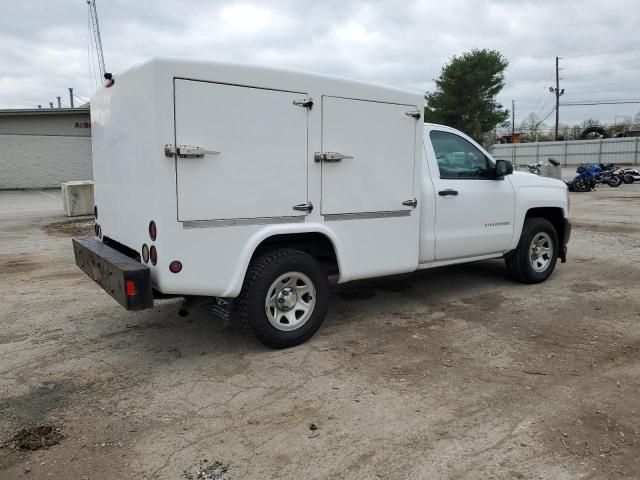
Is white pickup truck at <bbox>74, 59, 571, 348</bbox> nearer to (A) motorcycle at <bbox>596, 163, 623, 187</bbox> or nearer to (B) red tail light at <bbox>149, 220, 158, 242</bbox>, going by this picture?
(B) red tail light at <bbox>149, 220, 158, 242</bbox>

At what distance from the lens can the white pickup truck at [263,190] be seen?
392 cm

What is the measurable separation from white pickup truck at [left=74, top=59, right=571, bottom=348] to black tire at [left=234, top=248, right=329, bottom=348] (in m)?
0.01

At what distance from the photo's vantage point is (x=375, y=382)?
3992mm

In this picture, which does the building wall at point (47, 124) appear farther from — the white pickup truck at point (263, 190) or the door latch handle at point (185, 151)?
the door latch handle at point (185, 151)

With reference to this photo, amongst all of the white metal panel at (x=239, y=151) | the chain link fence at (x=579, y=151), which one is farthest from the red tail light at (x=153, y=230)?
the chain link fence at (x=579, y=151)

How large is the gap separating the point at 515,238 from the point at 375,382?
343cm

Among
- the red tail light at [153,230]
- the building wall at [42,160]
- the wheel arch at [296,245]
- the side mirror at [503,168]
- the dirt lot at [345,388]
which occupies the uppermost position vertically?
the building wall at [42,160]

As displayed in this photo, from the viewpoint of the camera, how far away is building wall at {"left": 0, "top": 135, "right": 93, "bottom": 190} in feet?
89.2

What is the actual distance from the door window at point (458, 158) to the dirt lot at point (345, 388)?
1.49 meters

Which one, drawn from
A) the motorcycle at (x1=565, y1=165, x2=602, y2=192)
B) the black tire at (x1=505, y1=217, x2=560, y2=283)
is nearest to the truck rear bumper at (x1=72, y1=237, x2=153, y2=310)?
the black tire at (x1=505, y1=217, x2=560, y2=283)

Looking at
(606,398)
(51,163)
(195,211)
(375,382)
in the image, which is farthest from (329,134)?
(51,163)

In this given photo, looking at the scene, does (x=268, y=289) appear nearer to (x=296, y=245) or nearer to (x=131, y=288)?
(x=296, y=245)

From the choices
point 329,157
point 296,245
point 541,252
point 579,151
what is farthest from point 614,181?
point 296,245

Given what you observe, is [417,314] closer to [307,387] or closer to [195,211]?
[307,387]
